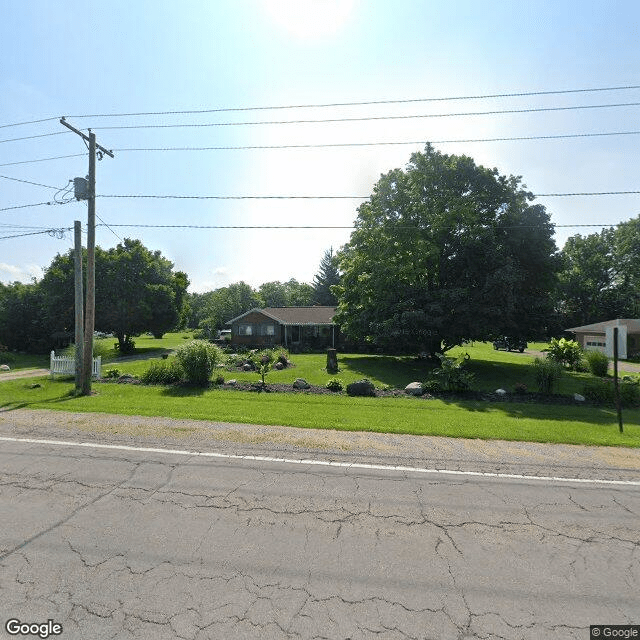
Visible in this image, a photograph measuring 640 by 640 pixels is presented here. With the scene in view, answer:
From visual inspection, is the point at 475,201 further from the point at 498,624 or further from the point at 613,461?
the point at 498,624

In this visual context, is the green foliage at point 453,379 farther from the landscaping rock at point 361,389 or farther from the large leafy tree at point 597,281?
the large leafy tree at point 597,281

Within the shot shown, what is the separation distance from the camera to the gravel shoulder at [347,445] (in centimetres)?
718

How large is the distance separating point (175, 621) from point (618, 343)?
11530mm

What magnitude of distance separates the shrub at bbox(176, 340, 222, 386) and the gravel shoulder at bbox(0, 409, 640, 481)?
5.00 m

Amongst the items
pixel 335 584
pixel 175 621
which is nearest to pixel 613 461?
pixel 335 584

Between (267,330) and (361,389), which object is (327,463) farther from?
(267,330)

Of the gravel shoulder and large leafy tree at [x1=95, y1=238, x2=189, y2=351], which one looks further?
large leafy tree at [x1=95, y1=238, x2=189, y2=351]

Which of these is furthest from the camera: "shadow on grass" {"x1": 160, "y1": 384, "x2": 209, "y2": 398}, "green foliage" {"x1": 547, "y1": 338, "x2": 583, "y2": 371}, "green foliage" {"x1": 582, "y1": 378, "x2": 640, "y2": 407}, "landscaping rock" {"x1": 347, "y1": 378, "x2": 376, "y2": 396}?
"green foliage" {"x1": 547, "y1": 338, "x2": 583, "y2": 371}

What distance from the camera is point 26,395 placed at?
1374 centimetres

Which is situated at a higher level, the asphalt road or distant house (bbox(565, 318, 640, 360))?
distant house (bbox(565, 318, 640, 360))

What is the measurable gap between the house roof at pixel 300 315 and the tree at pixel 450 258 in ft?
40.1

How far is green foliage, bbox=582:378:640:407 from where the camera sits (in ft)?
43.5

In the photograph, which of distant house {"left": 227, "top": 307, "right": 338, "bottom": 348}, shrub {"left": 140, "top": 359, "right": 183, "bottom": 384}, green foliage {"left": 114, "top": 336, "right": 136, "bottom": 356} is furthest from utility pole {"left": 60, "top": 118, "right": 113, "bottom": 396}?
distant house {"left": 227, "top": 307, "right": 338, "bottom": 348}

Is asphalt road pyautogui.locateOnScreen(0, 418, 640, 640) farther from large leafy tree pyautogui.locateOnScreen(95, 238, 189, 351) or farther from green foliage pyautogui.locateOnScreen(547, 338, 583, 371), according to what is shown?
large leafy tree pyautogui.locateOnScreen(95, 238, 189, 351)
